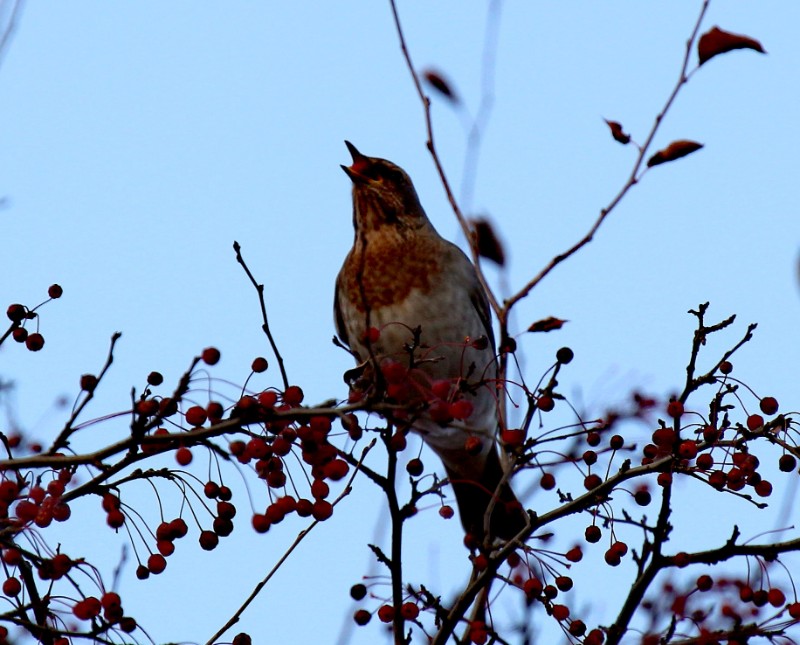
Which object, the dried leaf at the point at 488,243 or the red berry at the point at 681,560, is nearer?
the red berry at the point at 681,560

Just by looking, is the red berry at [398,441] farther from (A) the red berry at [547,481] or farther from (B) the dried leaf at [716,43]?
(B) the dried leaf at [716,43]

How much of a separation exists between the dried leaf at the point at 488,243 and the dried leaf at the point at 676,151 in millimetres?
967

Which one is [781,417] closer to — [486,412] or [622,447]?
[622,447]

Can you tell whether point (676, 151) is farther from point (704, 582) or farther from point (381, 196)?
point (381, 196)

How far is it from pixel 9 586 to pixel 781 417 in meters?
2.40

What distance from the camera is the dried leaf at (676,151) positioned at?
3750mm

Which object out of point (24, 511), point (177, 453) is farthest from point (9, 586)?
point (177, 453)

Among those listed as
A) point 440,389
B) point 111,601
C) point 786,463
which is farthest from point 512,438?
point 111,601

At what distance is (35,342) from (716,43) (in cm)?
261

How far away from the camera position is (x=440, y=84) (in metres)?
4.96

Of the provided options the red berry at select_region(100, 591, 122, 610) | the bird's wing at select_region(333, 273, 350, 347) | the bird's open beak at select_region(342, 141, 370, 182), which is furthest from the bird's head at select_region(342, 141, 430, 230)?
the red berry at select_region(100, 591, 122, 610)

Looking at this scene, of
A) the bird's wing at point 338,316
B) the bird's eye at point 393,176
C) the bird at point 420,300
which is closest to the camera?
the bird at point 420,300

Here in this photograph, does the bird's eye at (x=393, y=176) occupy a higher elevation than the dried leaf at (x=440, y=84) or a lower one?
higher

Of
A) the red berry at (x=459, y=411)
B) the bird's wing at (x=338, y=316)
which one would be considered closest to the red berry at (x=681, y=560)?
the red berry at (x=459, y=411)
